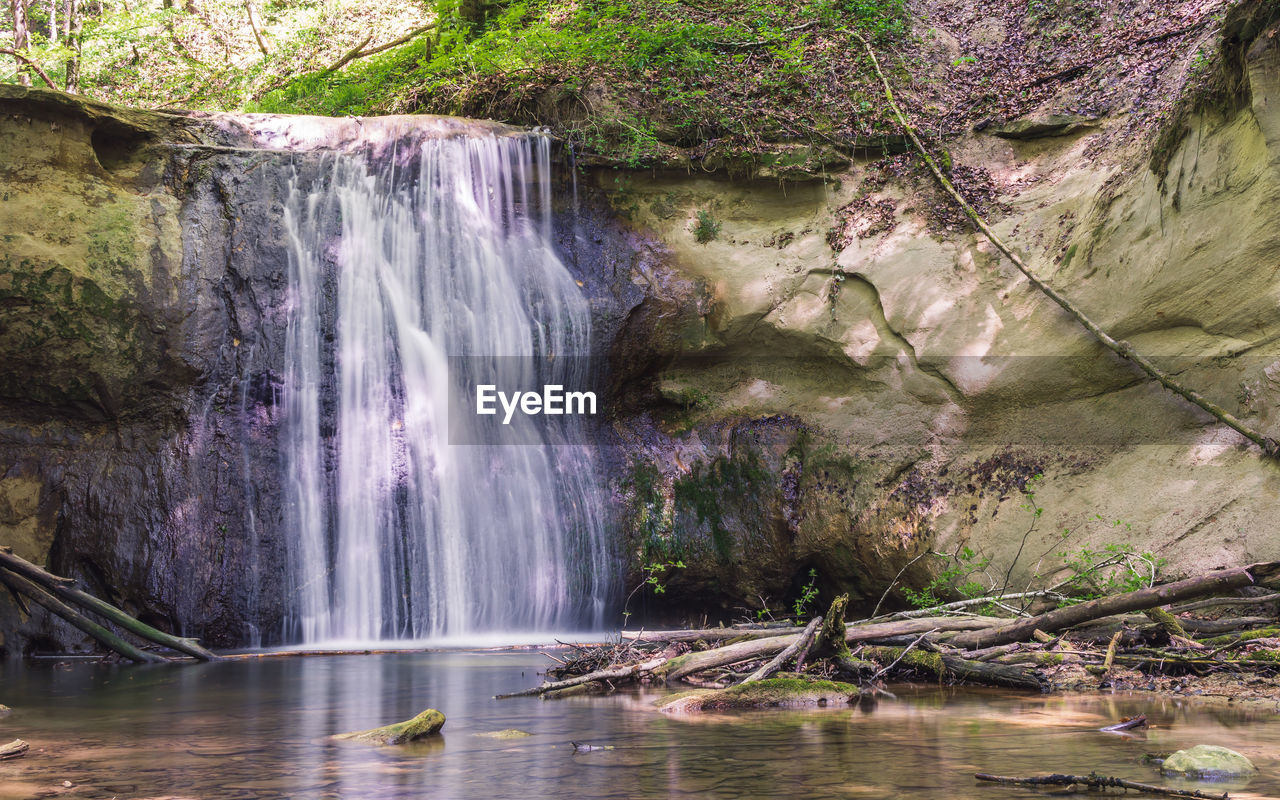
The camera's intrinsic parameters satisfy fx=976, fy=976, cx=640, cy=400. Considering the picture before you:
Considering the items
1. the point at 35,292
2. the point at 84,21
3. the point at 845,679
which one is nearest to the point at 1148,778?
the point at 845,679

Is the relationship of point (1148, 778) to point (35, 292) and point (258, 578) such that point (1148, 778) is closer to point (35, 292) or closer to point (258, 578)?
point (258, 578)

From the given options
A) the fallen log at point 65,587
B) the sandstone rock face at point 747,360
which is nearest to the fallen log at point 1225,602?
the sandstone rock face at point 747,360

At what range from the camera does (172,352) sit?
10328 millimetres

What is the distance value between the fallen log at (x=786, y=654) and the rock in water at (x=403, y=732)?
1678mm

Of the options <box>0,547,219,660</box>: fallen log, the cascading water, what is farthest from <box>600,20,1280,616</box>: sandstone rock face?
<box>0,547,219,660</box>: fallen log

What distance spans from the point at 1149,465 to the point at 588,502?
556 centimetres

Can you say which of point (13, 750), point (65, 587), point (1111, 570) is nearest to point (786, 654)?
point (13, 750)

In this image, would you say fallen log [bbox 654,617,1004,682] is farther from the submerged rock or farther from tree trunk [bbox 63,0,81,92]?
tree trunk [bbox 63,0,81,92]

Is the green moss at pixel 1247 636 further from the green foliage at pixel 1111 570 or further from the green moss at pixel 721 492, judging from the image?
the green moss at pixel 721 492

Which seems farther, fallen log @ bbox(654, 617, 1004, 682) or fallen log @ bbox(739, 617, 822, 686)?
fallen log @ bbox(654, 617, 1004, 682)

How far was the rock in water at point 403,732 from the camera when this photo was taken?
175 inches

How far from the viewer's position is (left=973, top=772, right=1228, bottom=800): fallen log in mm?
2986

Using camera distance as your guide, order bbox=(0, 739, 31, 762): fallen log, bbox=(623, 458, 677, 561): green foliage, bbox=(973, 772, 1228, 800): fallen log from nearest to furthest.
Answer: bbox=(973, 772, 1228, 800): fallen log
bbox=(0, 739, 31, 762): fallen log
bbox=(623, 458, 677, 561): green foliage

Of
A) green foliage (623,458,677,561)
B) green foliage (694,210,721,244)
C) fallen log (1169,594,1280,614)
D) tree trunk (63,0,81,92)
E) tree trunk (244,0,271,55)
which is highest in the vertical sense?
tree trunk (244,0,271,55)
